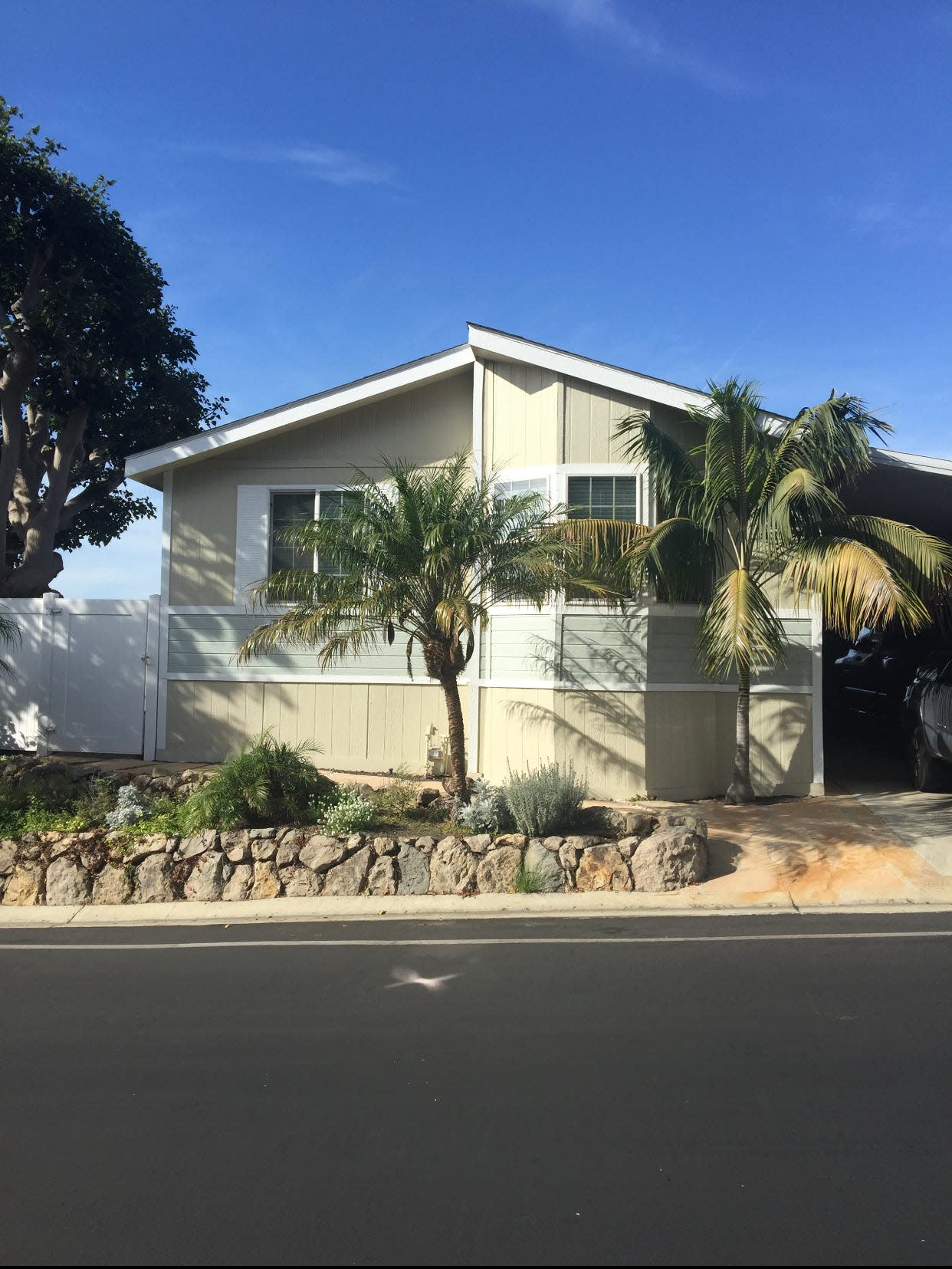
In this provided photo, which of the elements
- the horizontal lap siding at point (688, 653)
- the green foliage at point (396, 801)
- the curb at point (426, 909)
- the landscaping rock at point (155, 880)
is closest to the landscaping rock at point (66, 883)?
the curb at point (426, 909)

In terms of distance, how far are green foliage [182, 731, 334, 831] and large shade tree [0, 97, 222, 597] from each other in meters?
10.3

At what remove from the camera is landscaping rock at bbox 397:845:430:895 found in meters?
9.15

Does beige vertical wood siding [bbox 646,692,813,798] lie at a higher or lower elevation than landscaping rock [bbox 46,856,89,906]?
higher

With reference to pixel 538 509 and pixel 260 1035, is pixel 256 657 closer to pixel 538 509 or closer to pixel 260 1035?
pixel 538 509

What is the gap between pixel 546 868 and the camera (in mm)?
9141

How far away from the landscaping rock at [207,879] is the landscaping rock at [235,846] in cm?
8

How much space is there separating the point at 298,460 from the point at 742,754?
695cm

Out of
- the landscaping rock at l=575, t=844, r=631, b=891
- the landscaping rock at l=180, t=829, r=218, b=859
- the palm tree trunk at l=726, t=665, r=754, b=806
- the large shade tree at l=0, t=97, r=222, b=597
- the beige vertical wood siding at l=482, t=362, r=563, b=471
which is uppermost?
the large shade tree at l=0, t=97, r=222, b=597

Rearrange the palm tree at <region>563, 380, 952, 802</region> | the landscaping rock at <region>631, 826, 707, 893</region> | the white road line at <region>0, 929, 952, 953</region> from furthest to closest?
1. the palm tree at <region>563, 380, 952, 802</region>
2. the landscaping rock at <region>631, 826, 707, 893</region>
3. the white road line at <region>0, 929, 952, 953</region>

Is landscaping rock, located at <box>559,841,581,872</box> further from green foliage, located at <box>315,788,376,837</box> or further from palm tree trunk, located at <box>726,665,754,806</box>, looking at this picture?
palm tree trunk, located at <box>726,665,754,806</box>

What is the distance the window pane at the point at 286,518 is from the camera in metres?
13.8

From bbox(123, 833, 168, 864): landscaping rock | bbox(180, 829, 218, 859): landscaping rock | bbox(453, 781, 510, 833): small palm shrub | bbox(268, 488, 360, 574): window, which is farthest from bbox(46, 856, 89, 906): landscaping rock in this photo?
bbox(268, 488, 360, 574): window

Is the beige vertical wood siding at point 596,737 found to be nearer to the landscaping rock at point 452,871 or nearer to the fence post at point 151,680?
the landscaping rock at point 452,871

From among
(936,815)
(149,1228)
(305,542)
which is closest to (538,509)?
(305,542)
